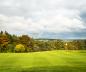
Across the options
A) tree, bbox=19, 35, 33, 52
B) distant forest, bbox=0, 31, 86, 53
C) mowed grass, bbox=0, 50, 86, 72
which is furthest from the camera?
tree, bbox=19, 35, 33, 52

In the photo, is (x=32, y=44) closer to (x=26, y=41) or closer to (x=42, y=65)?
(x=26, y=41)

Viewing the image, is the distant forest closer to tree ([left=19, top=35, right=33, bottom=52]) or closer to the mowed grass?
tree ([left=19, top=35, right=33, bottom=52])

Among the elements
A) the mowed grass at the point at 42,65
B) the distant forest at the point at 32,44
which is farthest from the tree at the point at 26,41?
the mowed grass at the point at 42,65

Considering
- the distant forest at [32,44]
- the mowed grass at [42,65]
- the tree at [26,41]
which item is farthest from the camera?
the tree at [26,41]

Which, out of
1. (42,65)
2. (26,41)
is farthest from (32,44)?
(42,65)

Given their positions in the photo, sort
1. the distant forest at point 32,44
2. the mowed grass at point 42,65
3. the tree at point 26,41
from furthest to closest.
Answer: the tree at point 26,41 → the distant forest at point 32,44 → the mowed grass at point 42,65

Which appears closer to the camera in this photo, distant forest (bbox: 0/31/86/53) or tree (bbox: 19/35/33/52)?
distant forest (bbox: 0/31/86/53)

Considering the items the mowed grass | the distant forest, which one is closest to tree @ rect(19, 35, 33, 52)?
the distant forest

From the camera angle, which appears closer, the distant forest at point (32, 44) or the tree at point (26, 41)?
the distant forest at point (32, 44)

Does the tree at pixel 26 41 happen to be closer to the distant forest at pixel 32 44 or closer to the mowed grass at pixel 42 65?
the distant forest at pixel 32 44

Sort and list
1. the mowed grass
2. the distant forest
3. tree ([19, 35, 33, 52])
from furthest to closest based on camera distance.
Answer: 1. tree ([19, 35, 33, 52])
2. the distant forest
3. the mowed grass

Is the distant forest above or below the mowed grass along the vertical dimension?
above

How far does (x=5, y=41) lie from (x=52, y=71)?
10984 centimetres

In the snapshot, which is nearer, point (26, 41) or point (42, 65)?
point (42, 65)
